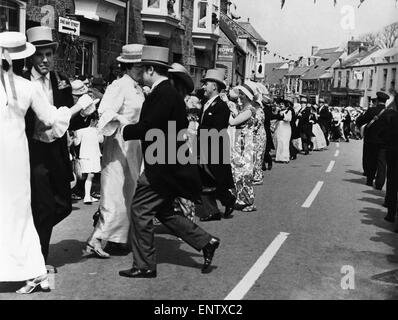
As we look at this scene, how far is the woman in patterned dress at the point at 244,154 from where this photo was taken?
9414 millimetres

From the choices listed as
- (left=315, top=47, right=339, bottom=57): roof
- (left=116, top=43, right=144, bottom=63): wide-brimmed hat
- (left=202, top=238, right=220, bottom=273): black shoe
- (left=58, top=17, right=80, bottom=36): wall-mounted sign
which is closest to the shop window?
(left=58, top=17, right=80, bottom=36): wall-mounted sign

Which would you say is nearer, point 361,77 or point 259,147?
point 259,147

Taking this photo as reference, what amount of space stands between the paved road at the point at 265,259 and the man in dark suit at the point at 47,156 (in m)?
0.63

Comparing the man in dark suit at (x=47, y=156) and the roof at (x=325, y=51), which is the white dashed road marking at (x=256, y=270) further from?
the roof at (x=325, y=51)

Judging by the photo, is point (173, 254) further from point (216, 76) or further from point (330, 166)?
point (330, 166)

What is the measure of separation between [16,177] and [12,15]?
358 inches

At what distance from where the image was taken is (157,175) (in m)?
5.39

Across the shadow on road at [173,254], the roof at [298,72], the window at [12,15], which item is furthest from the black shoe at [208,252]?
the roof at [298,72]

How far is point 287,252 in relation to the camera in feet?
21.7

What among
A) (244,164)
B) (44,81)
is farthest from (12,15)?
(44,81)

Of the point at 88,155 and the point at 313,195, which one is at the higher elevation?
the point at 88,155

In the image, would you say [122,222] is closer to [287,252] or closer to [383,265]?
[287,252]

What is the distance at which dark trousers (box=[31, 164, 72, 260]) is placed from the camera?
5039mm

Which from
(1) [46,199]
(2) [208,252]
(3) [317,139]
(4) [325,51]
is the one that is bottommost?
(3) [317,139]
